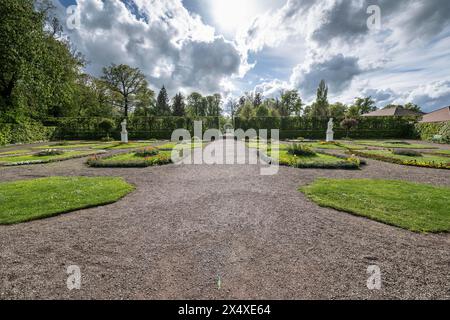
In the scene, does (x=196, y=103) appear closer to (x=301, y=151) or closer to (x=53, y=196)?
(x=301, y=151)

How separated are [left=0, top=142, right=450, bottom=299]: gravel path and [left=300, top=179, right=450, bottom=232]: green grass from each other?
1.31ft

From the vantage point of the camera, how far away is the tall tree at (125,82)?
1976 inches

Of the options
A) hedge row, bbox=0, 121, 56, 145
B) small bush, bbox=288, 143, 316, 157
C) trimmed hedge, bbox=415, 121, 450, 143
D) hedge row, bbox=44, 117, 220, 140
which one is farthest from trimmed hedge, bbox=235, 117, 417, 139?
hedge row, bbox=0, 121, 56, 145

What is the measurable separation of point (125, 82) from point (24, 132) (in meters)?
28.7

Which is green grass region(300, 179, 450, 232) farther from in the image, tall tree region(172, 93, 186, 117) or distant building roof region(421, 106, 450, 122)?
tall tree region(172, 93, 186, 117)

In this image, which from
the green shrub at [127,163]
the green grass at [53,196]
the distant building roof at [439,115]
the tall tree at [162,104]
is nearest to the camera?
the green grass at [53,196]

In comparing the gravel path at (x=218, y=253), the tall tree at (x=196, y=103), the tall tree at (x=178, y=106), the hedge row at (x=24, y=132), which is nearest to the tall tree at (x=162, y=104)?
the tall tree at (x=178, y=106)

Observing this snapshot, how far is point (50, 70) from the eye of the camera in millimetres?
26438

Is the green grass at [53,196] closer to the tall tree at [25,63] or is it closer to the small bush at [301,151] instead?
the small bush at [301,151]

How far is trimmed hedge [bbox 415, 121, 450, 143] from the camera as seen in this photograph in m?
25.7

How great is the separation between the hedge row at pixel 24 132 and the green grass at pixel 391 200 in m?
33.0

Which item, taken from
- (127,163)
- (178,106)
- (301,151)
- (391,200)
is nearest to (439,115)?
(301,151)
